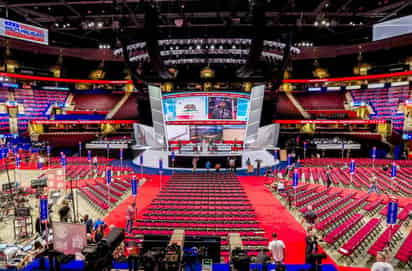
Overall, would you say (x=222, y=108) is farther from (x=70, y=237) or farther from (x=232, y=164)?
(x=70, y=237)

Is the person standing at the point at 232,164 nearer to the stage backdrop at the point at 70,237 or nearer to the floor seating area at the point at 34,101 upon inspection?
the stage backdrop at the point at 70,237

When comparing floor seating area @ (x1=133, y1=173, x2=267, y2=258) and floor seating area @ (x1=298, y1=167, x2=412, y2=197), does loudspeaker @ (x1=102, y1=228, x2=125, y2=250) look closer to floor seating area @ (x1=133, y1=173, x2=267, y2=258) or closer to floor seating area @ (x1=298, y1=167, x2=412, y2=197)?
floor seating area @ (x1=133, y1=173, x2=267, y2=258)

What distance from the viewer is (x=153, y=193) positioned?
1588 cm

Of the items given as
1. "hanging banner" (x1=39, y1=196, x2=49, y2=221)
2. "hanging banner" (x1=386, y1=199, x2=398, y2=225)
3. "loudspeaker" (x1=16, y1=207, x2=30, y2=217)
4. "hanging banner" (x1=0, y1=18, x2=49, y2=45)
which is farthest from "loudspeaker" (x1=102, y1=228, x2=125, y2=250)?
"hanging banner" (x1=0, y1=18, x2=49, y2=45)

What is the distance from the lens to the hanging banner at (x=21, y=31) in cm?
1611

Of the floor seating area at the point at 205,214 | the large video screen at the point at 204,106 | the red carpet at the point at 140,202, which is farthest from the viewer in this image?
the large video screen at the point at 204,106

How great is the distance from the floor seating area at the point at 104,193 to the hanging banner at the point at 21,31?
11.0 m

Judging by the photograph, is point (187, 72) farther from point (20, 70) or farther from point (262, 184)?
point (20, 70)

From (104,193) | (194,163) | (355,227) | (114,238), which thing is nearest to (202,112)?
(194,163)

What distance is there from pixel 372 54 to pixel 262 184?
27.3 m

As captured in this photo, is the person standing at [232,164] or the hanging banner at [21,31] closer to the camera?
the hanging banner at [21,31]

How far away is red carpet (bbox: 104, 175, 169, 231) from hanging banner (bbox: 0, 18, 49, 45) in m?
12.9

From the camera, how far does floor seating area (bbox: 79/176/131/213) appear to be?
A: 13.2 m

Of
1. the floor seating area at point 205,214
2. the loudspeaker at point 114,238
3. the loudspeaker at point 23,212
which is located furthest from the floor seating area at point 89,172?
the loudspeaker at point 114,238
